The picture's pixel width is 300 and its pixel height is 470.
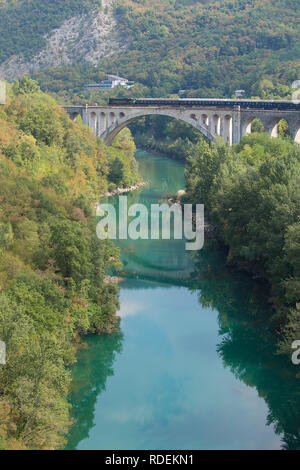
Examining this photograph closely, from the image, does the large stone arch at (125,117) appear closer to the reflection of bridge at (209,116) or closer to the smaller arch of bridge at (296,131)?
the reflection of bridge at (209,116)

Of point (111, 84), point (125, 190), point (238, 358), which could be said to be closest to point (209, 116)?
point (125, 190)

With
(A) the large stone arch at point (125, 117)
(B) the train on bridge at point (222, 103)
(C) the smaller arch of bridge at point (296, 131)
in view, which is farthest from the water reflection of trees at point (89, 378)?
(A) the large stone arch at point (125, 117)

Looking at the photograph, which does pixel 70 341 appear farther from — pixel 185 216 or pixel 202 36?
pixel 202 36

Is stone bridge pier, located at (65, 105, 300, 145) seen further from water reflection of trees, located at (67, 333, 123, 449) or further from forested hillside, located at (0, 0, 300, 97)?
water reflection of trees, located at (67, 333, 123, 449)

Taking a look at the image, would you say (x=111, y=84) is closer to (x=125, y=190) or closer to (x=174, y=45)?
(x=174, y=45)

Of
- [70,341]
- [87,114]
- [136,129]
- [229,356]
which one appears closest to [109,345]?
[70,341]

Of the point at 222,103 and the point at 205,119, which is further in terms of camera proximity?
the point at 205,119
